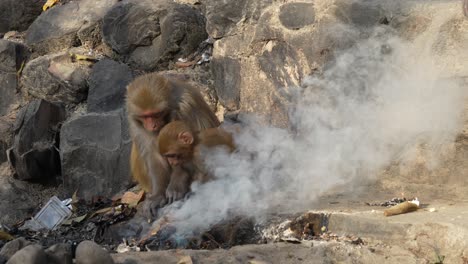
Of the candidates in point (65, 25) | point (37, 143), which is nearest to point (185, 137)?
point (37, 143)

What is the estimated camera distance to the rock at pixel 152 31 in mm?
6973

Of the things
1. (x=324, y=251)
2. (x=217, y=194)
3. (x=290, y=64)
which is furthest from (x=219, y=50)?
(x=324, y=251)

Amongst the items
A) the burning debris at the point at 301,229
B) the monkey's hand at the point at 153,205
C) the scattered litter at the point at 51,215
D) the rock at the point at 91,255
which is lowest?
the scattered litter at the point at 51,215

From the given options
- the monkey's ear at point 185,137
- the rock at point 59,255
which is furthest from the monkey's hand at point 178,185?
the rock at point 59,255

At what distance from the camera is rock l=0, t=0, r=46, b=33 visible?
27.6 feet

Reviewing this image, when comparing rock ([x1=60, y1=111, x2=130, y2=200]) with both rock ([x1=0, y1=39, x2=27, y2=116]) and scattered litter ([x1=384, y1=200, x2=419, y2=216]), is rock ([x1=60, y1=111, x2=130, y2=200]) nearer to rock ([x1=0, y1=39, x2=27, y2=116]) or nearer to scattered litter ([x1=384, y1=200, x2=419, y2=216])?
rock ([x1=0, y1=39, x2=27, y2=116])

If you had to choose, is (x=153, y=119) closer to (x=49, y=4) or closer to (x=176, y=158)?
(x=176, y=158)

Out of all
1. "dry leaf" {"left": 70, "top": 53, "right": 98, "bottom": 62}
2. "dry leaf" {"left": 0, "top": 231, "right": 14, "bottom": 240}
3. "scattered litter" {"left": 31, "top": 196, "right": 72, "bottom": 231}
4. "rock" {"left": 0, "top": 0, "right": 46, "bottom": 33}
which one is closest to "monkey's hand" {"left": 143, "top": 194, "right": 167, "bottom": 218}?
"dry leaf" {"left": 0, "top": 231, "right": 14, "bottom": 240}

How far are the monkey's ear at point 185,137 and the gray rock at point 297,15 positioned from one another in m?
1.35

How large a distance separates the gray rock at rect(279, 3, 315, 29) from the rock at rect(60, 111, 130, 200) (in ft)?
6.45

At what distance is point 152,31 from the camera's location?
23.4ft

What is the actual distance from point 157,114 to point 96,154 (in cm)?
183

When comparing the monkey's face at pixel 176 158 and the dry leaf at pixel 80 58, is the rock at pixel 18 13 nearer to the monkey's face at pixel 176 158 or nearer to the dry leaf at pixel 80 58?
the dry leaf at pixel 80 58

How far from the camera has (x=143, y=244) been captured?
427 centimetres
